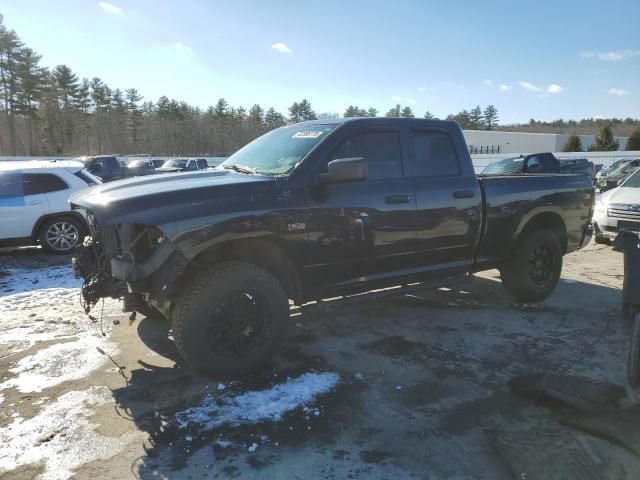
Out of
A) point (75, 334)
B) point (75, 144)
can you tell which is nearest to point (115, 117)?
point (75, 144)

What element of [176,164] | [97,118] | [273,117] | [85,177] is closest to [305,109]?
[273,117]

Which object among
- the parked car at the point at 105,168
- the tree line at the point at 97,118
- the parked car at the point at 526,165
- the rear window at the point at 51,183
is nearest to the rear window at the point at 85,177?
the rear window at the point at 51,183

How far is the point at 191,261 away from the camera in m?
3.65

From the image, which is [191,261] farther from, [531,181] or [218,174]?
[531,181]

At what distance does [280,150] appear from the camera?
450cm

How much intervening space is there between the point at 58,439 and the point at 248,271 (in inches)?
64.3

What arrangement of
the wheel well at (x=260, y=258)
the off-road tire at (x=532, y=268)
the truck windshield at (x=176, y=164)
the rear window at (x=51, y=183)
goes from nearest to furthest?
the wheel well at (x=260, y=258) < the off-road tire at (x=532, y=268) < the rear window at (x=51, y=183) < the truck windshield at (x=176, y=164)

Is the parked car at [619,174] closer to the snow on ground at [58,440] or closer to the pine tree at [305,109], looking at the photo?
the snow on ground at [58,440]

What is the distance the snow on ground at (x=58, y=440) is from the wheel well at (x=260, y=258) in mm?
1199

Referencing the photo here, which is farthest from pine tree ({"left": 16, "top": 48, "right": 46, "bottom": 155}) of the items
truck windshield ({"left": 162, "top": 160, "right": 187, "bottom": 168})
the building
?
the building

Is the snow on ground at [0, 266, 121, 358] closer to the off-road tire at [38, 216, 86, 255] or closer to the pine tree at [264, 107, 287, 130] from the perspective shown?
the off-road tire at [38, 216, 86, 255]

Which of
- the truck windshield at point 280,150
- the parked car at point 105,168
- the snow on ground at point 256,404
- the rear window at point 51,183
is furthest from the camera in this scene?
the parked car at point 105,168

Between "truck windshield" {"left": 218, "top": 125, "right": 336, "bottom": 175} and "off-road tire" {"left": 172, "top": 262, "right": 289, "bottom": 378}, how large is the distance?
0.96 m

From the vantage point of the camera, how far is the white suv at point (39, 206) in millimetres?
8875
